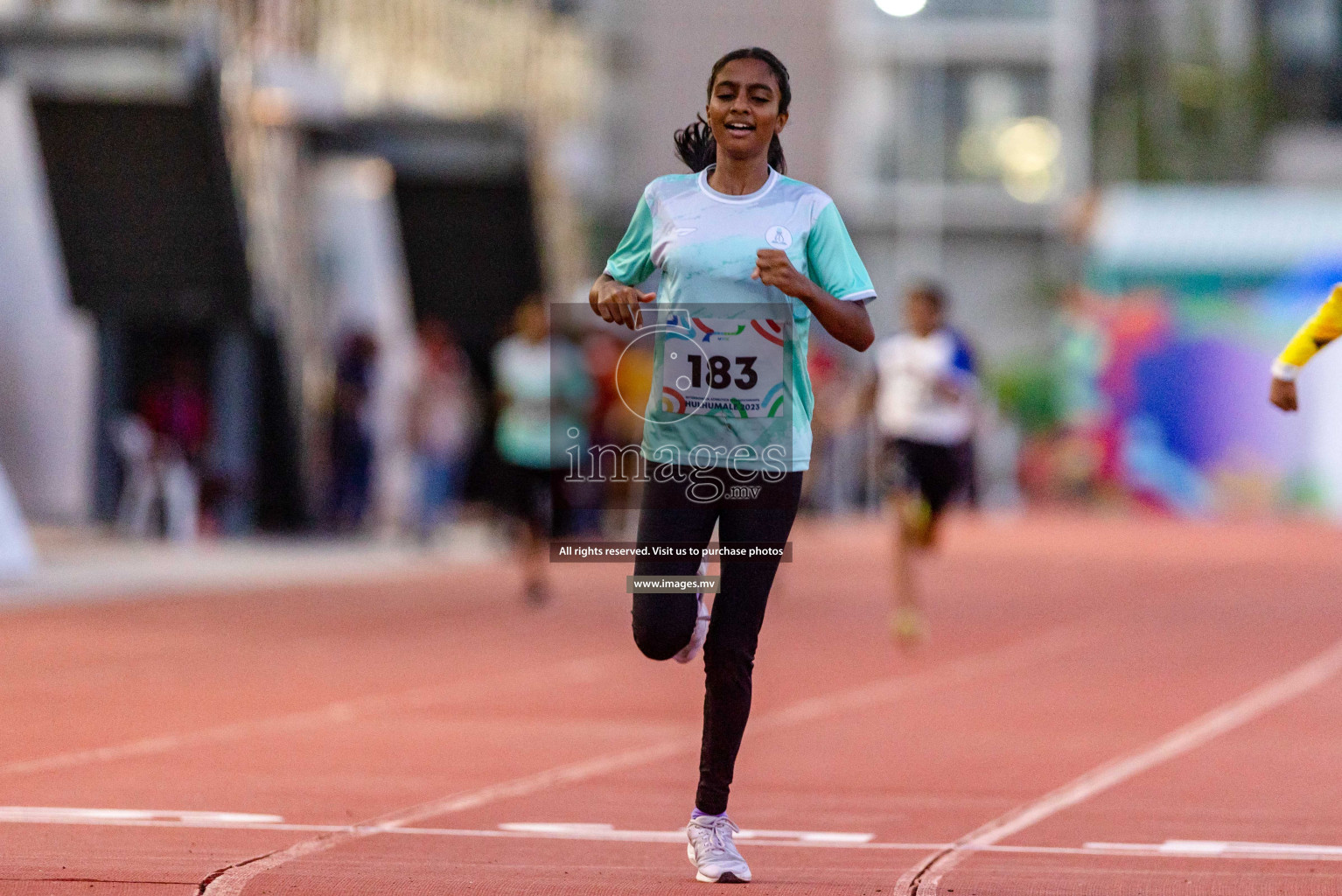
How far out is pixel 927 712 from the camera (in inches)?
449

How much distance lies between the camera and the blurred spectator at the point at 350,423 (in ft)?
83.1

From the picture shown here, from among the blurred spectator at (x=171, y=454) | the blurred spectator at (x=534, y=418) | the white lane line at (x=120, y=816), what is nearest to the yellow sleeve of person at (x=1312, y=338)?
the white lane line at (x=120, y=816)

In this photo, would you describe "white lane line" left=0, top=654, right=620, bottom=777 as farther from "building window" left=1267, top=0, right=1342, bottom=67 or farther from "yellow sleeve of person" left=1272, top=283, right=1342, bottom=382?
"building window" left=1267, top=0, right=1342, bottom=67

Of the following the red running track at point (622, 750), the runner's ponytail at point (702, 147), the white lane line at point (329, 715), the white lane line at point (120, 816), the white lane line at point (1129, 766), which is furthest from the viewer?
the white lane line at point (329, 715)

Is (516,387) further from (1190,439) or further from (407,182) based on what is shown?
(1190,439)

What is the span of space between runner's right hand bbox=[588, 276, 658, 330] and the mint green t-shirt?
90mm

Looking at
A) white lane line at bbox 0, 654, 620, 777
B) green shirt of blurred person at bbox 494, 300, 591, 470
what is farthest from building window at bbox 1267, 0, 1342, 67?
white lane line at bbox 0, 654, 620, 777

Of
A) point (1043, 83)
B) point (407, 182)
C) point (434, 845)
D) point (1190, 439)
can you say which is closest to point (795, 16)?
point (1043, 83)

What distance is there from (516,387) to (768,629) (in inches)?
105

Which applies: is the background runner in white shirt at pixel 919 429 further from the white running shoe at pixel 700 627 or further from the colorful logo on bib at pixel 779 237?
the colorful logo on bib at pixel 779 237

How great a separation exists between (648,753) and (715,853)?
3.29 meters

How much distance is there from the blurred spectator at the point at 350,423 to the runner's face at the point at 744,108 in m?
19.0

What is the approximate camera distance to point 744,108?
6293mm

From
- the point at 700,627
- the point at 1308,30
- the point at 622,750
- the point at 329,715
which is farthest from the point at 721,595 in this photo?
the point at 1308,30
